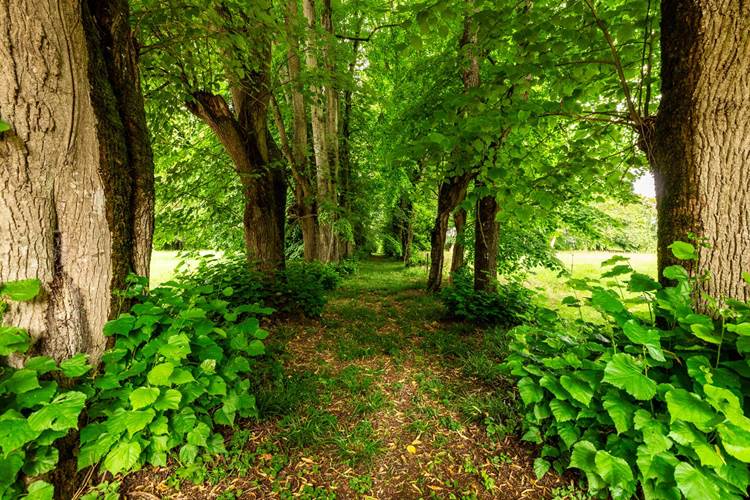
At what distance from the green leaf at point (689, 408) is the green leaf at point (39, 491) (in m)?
2.98

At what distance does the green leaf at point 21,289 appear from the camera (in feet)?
5.10

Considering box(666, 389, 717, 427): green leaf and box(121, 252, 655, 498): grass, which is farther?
box(121, 252, 655, 498): grass

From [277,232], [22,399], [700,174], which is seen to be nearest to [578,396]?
[700,174]

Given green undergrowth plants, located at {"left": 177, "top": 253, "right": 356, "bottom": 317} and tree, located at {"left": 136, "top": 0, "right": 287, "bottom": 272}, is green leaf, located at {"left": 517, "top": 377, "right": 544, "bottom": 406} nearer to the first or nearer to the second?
green undergrowth plants, located at {"left": 177, "top": 253, "right": 356, "bottom": 317}

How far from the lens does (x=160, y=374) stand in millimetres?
1737

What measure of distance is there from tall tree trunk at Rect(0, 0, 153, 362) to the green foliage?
214mm

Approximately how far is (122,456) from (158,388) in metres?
0.36

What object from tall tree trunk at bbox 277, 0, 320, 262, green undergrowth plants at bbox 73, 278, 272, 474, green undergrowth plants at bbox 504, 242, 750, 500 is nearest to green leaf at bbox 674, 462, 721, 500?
green undergrowth plants at bbox 504, 242, 750, 500

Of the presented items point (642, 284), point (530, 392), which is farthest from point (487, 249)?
point (530, 392)

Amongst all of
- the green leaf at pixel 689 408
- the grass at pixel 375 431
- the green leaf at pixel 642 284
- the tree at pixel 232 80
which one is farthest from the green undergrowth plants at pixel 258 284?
the green leaf at pixel 689 408

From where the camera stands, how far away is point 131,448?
5.53 feet

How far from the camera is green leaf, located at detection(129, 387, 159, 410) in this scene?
5.43ft

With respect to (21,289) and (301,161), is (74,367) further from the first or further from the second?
(301,161)

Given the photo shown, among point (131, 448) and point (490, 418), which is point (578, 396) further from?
point (131, 448)
